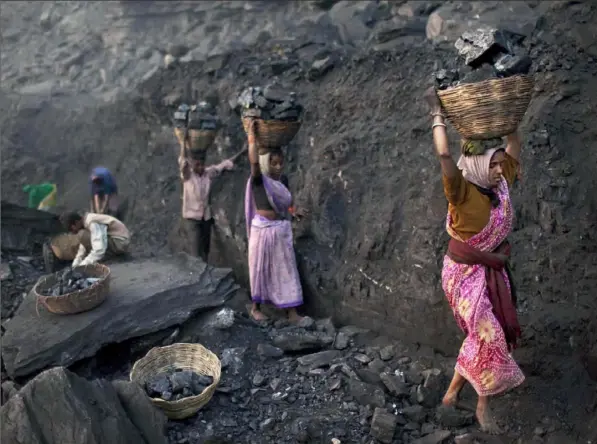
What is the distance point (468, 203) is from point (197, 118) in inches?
151

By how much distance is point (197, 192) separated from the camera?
6805 millimetres

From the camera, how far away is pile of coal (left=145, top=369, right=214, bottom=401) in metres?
3.96

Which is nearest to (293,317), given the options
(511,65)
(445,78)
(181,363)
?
(181,363)

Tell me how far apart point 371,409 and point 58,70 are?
12246 millimetres

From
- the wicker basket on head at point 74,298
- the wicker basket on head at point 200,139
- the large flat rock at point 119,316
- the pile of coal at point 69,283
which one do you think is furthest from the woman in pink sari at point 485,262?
the wicker basket on head at point 200,139

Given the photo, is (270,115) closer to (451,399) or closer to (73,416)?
(451,399)

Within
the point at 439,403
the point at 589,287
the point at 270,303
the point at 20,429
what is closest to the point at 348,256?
the point at 270,303

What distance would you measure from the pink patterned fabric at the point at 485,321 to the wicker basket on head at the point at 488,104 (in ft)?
1.35

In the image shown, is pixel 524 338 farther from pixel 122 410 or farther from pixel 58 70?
pixel 58 70

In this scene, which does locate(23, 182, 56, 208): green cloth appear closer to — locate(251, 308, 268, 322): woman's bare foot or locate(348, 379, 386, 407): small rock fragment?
locate(251, 308, 268, 322): woman's bare foot

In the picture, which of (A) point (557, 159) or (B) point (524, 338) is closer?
(B) point (524, 338)

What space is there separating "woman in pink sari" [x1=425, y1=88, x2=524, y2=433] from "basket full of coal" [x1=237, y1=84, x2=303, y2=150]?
205 cm

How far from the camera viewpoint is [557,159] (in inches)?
178

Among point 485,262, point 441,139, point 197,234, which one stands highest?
point 441,139
